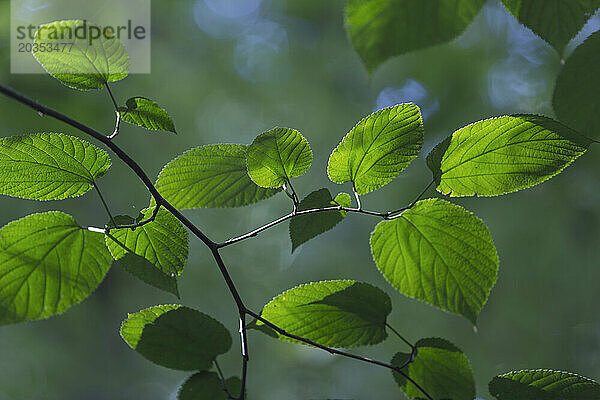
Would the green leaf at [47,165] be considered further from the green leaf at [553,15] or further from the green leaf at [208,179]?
the green leaf at [553,15]

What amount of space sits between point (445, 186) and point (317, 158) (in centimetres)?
297

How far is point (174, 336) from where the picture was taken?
0.37m

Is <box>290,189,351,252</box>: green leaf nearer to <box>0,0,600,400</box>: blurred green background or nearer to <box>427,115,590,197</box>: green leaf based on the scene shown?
<box>427,115,590,197</box>: green leaf

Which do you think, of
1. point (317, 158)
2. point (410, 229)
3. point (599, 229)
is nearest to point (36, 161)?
point (410, 229)

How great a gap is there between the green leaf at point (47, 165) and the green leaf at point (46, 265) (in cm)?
3

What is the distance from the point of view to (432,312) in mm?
3133

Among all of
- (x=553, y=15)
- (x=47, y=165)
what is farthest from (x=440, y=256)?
(x=47, y=165)

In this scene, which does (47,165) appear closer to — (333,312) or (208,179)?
(208,179)

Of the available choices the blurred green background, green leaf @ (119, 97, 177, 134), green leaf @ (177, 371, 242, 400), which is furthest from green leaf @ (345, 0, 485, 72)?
the blurred green background

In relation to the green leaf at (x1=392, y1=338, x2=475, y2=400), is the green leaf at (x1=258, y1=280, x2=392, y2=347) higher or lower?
higher

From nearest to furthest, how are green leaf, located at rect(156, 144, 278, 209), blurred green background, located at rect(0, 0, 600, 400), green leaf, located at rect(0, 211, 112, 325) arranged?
green leaf, located at rect(0, 211, 112, 325), green leaf, located at rect(156, 144, 278, 209), blurred green background, located at rect(0, 0, 600, 400)

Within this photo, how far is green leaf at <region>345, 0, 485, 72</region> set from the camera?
0.38 meters

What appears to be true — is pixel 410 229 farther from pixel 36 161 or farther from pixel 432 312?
pixel 432 312

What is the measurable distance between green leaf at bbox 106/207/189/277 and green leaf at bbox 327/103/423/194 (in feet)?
0.41
